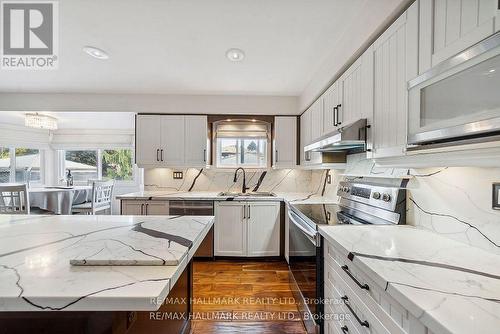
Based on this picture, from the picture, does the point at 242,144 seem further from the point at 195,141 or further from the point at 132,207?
the point at 132,207

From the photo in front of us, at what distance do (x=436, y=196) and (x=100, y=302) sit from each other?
1.63 m

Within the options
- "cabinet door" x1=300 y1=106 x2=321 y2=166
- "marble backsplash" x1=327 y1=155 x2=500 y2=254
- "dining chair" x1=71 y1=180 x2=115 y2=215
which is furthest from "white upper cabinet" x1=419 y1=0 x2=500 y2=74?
"dining chair" x1=71 y1=180 x2=115 y2=215

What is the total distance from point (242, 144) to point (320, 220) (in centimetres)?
222

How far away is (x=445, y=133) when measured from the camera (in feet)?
2.55

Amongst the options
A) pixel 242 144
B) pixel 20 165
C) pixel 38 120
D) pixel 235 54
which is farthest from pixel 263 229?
pixel 20 165

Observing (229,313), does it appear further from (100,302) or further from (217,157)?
(217,157)

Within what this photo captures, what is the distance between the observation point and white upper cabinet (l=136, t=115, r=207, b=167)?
326 centimetres

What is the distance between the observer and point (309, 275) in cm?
165

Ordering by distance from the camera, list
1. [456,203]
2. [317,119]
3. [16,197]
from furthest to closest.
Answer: [16,197]
[317,119]
[456,203]

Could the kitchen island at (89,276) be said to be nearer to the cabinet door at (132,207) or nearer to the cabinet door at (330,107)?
the cabinet door at (330,107)

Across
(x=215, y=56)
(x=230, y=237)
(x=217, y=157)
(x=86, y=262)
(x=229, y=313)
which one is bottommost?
(x=229, y=313)

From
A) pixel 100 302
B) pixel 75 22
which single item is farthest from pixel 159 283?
pixel 75 22

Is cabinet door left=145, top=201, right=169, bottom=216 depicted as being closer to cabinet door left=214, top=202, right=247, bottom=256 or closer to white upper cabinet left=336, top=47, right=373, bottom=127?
cabinet door left=214, top=202, right=247, bottom=256

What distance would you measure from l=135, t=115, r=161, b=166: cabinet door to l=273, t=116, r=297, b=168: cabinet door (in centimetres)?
170
